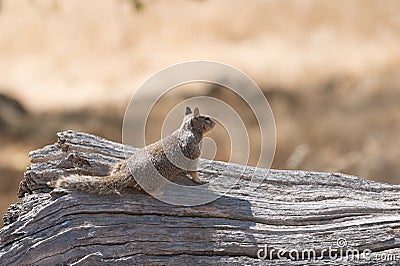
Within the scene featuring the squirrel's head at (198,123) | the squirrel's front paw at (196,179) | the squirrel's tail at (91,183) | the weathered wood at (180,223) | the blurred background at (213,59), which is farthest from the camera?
the blurred background at (213,59)

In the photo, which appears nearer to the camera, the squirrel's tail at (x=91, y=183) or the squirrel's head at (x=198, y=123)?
the squirrel's tail at (x=91, y=183)

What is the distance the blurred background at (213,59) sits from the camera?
10.3 m

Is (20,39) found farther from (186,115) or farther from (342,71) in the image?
(186,115)

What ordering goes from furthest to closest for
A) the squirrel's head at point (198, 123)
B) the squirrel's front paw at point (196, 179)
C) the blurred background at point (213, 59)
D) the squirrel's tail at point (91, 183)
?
the blurred background at point (213, 59)
the squirrel's head at point (198, 123)
the squirrel's front paw at point (196, 179)
the squirrel's tail at point (91, 183)

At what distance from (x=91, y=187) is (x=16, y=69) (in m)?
9.28

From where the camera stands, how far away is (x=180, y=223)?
140 inches

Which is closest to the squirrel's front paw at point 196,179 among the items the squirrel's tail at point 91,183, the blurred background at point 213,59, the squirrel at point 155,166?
the squirrel at point 155,166

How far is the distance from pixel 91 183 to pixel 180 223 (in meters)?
0.50

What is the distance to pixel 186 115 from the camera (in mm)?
4168

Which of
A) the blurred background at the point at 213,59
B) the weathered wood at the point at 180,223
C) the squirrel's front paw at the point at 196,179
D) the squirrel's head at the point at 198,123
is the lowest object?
the weathered wood at the point at 180,223

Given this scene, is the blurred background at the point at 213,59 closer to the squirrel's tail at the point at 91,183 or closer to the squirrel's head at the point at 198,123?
the squirrel's head at the point at 198,123

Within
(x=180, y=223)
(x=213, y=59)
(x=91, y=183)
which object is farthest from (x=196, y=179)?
(x=213, y=59)

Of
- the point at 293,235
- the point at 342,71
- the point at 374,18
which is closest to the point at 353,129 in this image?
the point at 342,71

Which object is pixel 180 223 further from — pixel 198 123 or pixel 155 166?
pixel 198 123
